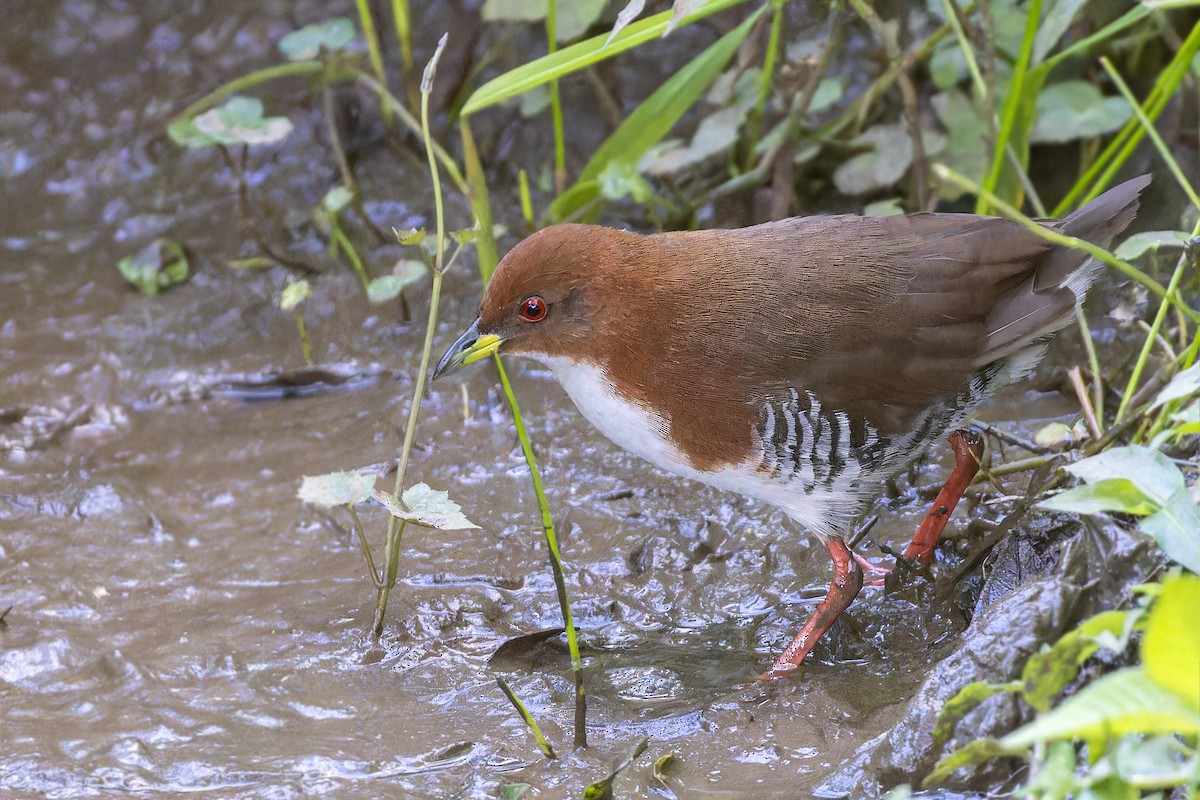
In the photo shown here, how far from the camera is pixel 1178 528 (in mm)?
2092

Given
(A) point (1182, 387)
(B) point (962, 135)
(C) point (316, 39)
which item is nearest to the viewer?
(A) point (1182, 387)

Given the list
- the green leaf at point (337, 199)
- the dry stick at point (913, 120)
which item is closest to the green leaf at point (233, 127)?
the green leaf at point (337, 199)

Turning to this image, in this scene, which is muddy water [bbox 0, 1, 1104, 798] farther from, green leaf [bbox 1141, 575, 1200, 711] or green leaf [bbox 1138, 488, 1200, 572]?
green leaf [bbox 1141, 575, 1200, 711]

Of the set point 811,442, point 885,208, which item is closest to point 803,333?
point 811,442

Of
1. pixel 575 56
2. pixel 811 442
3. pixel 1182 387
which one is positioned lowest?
pixel 811 442

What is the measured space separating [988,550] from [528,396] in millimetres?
1790

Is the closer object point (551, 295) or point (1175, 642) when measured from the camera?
point (1175, 642)

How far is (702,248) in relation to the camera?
Result: 3.21 m

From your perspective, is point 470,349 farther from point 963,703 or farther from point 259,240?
point 259,240

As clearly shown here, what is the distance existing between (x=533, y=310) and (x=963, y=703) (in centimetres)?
154

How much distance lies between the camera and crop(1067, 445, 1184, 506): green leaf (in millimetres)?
2148

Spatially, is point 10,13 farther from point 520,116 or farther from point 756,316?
point 756,316

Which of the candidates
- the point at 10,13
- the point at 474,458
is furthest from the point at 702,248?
the point at 10,13

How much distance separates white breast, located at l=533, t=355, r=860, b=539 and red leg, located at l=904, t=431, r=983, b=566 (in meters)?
0.24
